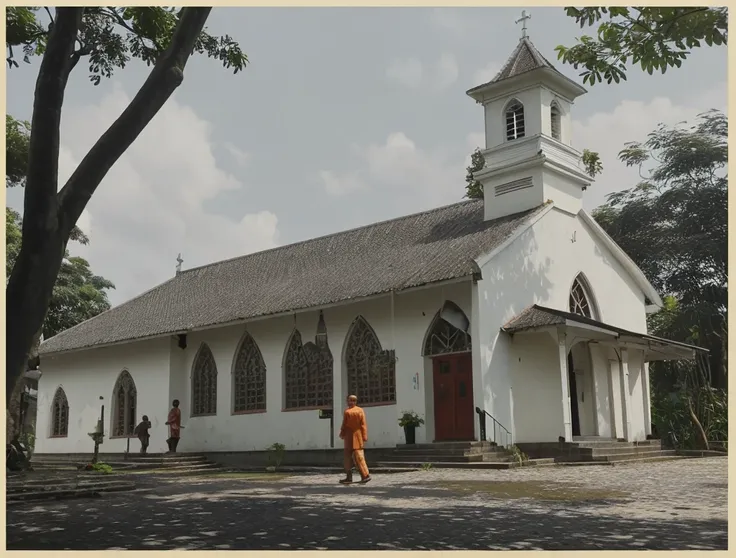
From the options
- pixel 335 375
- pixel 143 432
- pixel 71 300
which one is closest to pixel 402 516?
pixel 335 375

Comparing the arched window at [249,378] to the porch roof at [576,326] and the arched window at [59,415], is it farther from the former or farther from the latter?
the arched window at [59,415]

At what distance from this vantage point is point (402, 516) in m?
9.02

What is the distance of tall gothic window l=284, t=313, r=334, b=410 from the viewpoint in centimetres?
2231

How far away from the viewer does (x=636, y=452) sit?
20.0 m

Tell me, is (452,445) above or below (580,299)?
below

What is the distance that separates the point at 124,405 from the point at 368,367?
10.5m

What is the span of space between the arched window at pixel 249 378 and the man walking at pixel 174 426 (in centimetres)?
184

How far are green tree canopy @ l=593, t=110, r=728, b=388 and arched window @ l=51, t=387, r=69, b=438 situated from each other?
23716mm

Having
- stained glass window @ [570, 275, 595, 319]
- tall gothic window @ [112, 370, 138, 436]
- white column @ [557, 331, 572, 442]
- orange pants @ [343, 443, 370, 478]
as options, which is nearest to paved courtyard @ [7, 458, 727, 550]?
orange pants @ [343, 443, 370, 478]

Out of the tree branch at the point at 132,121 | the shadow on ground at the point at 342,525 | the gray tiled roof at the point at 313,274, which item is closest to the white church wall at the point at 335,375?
the gray tiled roof at the point at 313,274

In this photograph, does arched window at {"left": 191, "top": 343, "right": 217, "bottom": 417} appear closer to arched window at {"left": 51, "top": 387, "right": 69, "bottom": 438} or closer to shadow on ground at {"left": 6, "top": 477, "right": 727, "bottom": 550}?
arched window at {"left": 51, "top": 387, "right": 69, "bottom": 438}

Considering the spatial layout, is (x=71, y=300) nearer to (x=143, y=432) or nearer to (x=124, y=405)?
(x=124, y=405)

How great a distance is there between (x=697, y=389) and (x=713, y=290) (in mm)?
10877

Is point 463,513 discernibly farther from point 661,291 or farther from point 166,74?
point 661,291
